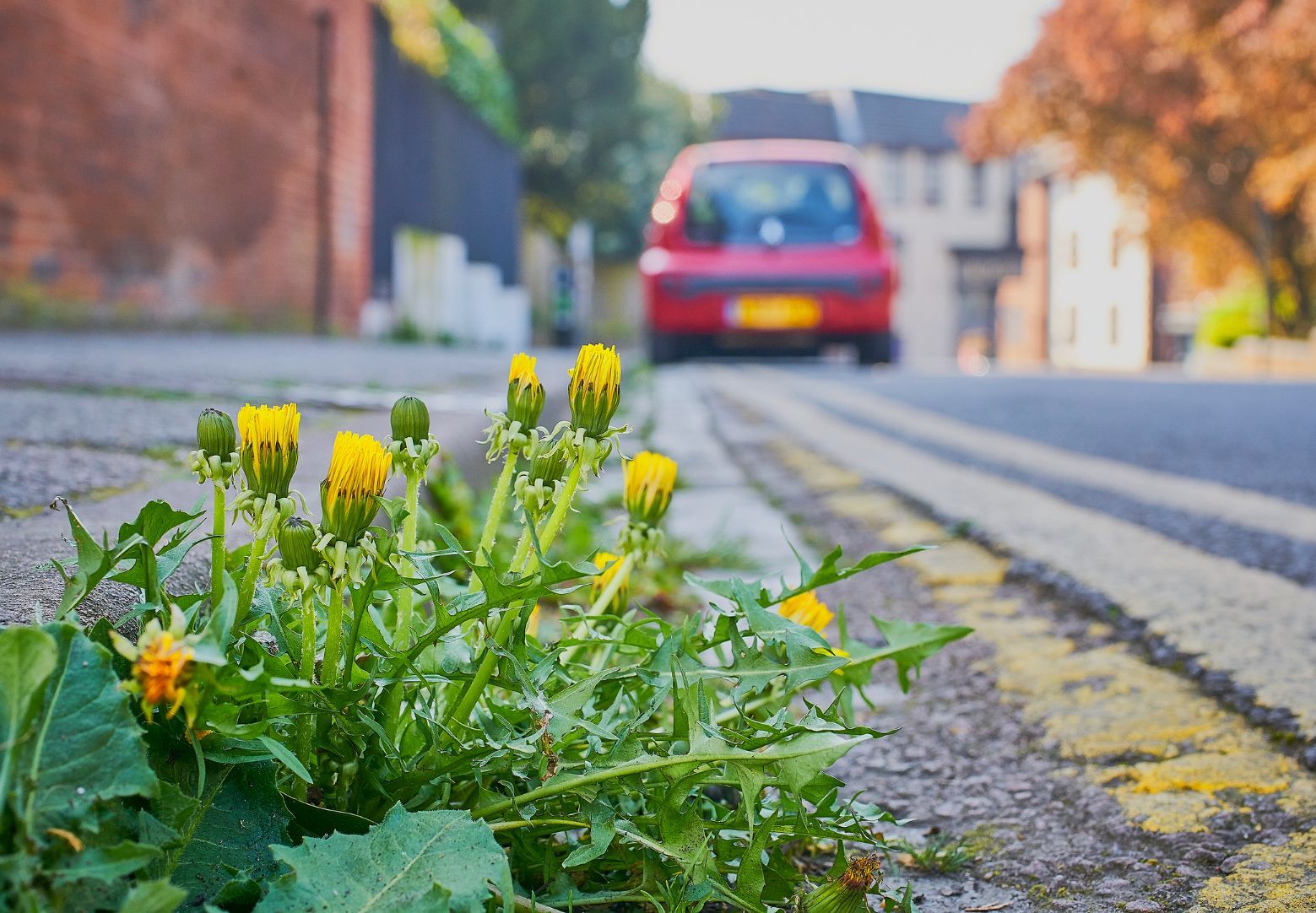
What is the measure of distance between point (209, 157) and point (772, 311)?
367cm

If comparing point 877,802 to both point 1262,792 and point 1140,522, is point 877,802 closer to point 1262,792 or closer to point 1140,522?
point 1262,792

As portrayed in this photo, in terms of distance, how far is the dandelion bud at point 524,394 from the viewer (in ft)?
2.65

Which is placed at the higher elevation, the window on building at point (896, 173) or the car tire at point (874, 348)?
the window on building at point (896, 173)

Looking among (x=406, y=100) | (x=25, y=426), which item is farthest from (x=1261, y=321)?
(x=25, y=426)

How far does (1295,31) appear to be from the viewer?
561 inches

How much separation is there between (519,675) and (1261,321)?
23686 millimetres

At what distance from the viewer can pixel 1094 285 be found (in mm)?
32312

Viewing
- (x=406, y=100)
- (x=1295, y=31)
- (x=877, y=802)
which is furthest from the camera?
(x=1295, y=31)

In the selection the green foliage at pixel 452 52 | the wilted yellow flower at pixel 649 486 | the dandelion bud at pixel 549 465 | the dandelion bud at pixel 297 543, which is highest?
the green foliage at pixel 452 52

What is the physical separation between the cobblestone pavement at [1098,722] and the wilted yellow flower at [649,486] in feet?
1.13

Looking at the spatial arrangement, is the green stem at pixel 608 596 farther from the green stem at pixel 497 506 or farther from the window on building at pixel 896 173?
the window on building at pixel 896 173

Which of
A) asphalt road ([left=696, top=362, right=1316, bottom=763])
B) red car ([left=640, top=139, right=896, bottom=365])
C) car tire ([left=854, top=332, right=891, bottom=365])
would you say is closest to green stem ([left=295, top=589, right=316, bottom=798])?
asphalt road ([left=696, top=362, right=1316, bottom=763])

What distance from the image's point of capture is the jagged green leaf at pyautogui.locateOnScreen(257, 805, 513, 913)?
68 cm

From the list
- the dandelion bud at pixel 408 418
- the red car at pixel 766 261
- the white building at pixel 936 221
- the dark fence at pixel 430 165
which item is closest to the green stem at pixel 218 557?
the dandelion bud at pixel 408 418
